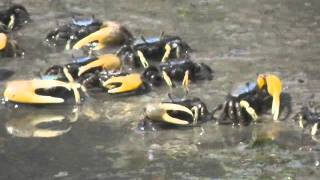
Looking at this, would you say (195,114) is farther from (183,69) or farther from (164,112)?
(183,69)

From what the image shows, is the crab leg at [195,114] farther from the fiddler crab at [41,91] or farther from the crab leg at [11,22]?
the crab leg at [11,22]

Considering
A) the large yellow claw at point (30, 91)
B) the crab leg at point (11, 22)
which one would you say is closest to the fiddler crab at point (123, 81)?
the large yellow claw at point (30, 91)

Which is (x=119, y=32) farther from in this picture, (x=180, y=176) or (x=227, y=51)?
(x=180, y=176)

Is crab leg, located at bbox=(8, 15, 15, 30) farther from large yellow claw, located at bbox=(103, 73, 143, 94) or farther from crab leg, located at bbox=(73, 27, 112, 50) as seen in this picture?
large yellow claw, located at bbox=(103, 73, 143, 94)

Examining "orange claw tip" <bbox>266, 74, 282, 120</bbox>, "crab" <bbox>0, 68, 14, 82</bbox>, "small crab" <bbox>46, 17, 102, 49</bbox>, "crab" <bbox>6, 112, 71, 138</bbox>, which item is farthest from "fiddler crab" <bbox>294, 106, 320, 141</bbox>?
"small crab" <bbox>46, 17, 102, 49</bbox>

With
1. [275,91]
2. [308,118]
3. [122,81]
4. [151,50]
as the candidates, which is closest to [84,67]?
[122,81]
